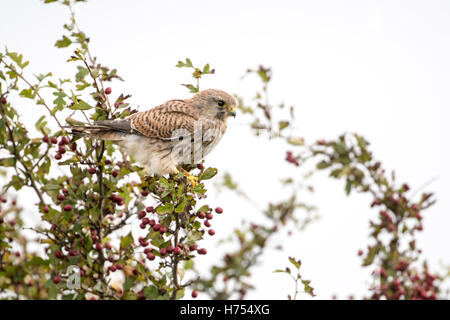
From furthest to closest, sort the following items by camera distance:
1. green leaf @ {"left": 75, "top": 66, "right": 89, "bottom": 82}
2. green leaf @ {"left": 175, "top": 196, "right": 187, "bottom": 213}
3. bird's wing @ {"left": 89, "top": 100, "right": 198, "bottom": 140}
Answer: bird's wing @ {"left": 89, "top": 100, "right": 198, "bottom": 140}
green leaf @ {"left": 75, "top": 66, "right": 89, "bottom": 82}
green leaf @ {"left": 175, "top": 196, "right": 187, "bottom": 213}

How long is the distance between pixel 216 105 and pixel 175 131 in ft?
1.76

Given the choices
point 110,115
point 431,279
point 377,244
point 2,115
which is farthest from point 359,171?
point 2,115

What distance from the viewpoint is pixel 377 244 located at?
287 cm

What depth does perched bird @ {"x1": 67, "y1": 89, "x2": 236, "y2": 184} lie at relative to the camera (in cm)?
403

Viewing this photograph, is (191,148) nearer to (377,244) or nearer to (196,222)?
(196,222)

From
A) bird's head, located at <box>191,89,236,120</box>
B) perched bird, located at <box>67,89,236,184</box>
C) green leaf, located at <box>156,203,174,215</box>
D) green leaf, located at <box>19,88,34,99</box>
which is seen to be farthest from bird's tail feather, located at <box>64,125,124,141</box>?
bird's head, located at <box>191,89,236,120</box>

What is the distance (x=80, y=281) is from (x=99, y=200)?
1.70ft

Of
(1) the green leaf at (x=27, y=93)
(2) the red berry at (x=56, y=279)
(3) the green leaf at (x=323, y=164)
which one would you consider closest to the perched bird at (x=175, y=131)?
(1) the green leaf at (x=27, y=93)

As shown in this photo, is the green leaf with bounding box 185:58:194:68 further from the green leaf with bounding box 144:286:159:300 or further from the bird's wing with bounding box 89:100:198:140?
the green leaf with bounding box 144:286:159:300

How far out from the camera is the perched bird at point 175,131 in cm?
403

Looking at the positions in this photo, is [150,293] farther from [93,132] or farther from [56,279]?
[93,132]

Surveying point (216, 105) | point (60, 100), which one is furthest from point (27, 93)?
point (216, 105)

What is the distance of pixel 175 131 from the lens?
4.33 m

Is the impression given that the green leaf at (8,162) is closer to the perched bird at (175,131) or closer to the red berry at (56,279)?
the perched bird at (175,131)
